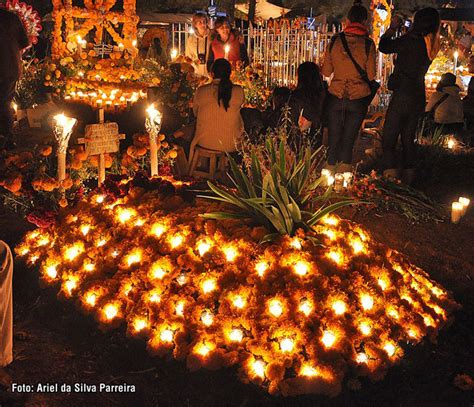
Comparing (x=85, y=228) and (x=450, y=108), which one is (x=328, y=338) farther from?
(x=450, y=108)

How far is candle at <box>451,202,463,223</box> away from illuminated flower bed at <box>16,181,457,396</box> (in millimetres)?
1996

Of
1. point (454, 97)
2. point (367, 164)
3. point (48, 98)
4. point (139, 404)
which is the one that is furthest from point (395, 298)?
point (48, 98)

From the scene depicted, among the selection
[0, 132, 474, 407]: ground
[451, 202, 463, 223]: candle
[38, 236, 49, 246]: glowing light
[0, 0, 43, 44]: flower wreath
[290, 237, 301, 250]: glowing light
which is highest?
[0, 0, 43, 44]: flower wreath

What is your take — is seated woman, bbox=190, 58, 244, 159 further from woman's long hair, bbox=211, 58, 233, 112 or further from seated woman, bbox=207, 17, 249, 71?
seated woman, bbox=207, 17, 249, 71

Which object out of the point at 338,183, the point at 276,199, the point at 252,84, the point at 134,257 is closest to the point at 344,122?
the point at 338,183

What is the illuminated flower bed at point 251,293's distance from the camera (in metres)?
3.40

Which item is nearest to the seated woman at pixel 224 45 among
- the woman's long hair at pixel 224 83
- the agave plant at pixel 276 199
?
the woman's long hair at pixel 224 83

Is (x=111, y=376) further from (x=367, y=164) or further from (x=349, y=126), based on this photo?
(x=367, y=164)

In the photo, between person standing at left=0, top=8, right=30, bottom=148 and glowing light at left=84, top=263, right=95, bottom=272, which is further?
person standing at left=0, top=8, right=30, bottom=148

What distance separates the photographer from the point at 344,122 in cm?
700

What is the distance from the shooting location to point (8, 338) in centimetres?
351

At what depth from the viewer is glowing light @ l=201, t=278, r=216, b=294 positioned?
12.1 ft

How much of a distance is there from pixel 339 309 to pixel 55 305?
1920 millimetres

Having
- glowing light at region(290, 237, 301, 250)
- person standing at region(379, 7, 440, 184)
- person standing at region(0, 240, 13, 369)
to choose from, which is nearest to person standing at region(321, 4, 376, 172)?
person standing at region(379, 7, 440, 184)
